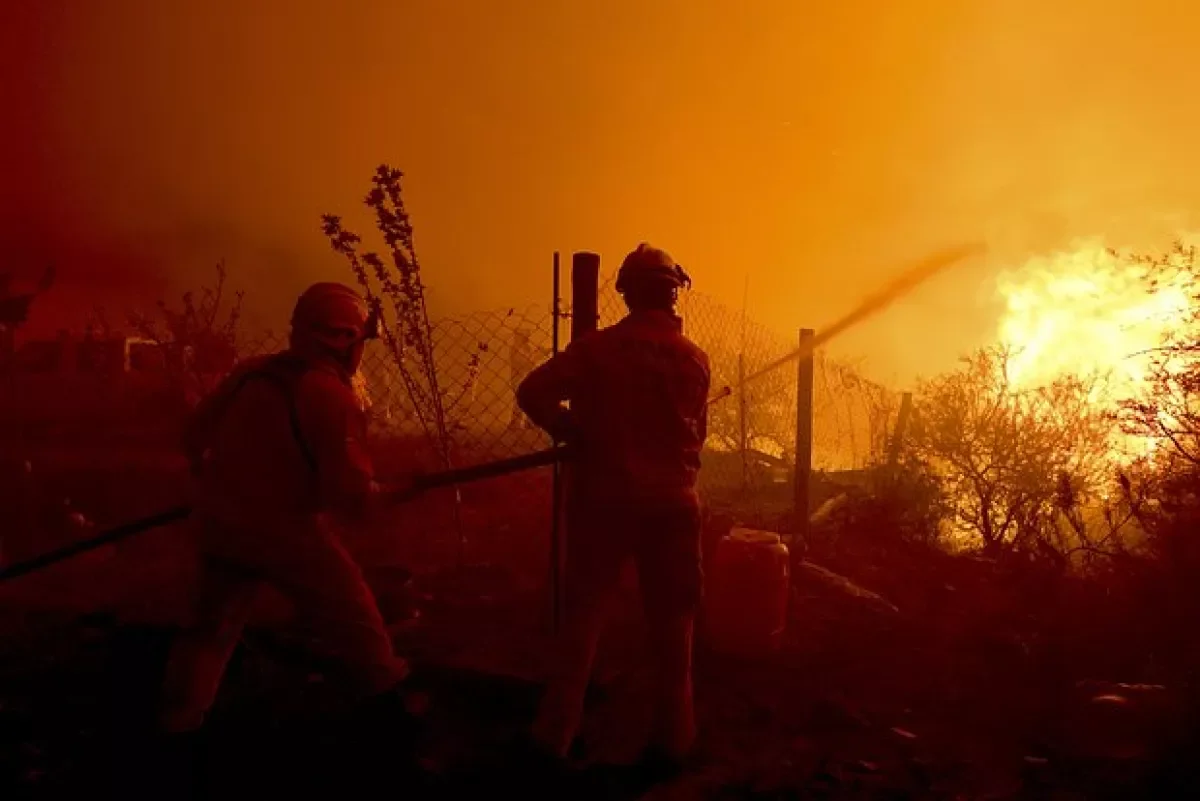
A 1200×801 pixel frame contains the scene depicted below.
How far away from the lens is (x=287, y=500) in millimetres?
3219

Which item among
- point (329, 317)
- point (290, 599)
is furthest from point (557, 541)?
point (329, 317)

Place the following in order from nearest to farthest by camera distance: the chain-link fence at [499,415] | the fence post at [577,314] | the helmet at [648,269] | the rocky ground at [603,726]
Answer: the rocky ground at [603,726] < the helmet at [648,269] < the fence post at [577,314] < the chain-link fence at [499,415]

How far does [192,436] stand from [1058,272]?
13675mm

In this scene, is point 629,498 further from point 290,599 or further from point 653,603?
point 290,599

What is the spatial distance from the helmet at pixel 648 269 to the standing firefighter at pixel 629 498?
0.19 meters

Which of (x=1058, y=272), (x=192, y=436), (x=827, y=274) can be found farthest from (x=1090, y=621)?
(x=827, y=274)

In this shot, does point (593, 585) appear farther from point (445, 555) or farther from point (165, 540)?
point (165, 540)

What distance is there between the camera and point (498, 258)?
1017 inches

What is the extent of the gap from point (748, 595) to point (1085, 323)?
936 centimetres

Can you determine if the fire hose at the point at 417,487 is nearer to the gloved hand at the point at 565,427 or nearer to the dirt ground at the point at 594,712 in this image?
the gloved hand at the point at 565,427

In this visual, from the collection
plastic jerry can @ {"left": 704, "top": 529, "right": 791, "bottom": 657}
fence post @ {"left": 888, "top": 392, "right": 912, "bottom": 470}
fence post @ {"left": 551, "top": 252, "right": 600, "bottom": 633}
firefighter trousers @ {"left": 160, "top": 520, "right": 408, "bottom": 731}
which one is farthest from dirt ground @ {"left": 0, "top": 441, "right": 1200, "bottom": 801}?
fence post @ {"left": 888, "top": 392, "right": 912, "bottom": 470}

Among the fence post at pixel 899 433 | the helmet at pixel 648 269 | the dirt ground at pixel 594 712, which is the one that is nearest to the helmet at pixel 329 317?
the helmet at pixel 648 269

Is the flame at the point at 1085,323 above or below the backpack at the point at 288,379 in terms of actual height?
above

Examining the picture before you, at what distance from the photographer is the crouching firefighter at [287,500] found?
10.5 ft
